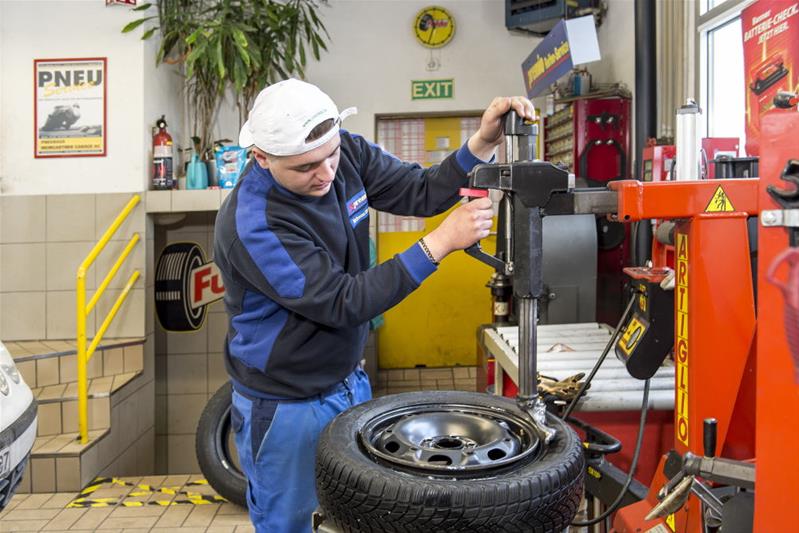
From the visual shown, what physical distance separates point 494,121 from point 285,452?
3.39ft

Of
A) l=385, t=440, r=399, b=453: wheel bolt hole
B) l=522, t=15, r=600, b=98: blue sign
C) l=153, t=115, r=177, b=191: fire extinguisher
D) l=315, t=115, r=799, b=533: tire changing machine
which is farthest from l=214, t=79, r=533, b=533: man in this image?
l=153, t=115, r=177, b=191: fire extinguisher

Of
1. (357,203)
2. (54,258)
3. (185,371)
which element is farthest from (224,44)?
(357,203)

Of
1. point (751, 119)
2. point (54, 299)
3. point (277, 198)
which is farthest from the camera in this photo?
point (54, 299)

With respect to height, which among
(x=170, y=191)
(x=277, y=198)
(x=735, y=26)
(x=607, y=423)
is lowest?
(x=607, y=423)

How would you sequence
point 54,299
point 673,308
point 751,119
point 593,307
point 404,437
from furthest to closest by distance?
point 54,299 → point 593,307 → point 751,119 → point 673,308 → point 404,437

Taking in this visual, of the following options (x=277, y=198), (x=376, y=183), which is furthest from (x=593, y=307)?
(x=277, y=198)

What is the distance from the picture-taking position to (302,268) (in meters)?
1.62

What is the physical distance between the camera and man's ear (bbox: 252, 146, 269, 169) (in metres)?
1.71

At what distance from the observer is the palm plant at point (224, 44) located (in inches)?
179

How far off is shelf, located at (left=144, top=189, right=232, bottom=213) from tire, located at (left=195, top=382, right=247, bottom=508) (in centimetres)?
135

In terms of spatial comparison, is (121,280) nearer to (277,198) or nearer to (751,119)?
(277,198)

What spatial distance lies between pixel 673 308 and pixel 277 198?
3.27 feet

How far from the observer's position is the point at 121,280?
15.1 feet

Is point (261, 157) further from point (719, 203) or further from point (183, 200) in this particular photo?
point (183, 200)
